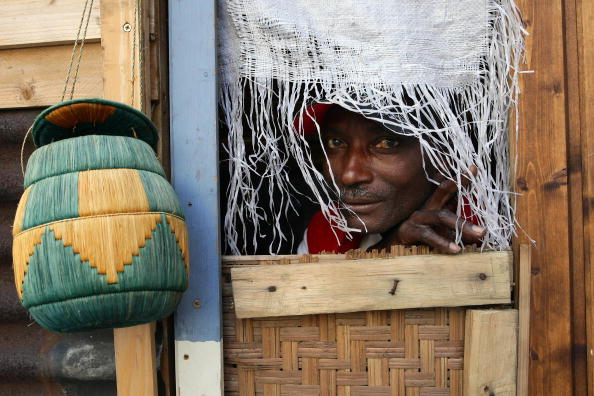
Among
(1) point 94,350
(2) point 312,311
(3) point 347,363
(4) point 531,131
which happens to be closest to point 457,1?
(4) point 531,131

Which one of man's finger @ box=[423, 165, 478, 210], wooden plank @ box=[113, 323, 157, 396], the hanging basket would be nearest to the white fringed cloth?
man's finger @ box=[423, 165, 478, 210]

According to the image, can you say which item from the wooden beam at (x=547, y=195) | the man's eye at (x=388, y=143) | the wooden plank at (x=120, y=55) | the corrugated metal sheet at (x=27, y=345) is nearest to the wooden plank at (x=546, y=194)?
the wooden beam at (x=547, y=195)

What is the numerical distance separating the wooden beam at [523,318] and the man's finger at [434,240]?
192 mm

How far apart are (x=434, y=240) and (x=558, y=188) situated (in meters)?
0.39

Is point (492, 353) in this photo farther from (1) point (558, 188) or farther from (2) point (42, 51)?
(2) point (42, 51)

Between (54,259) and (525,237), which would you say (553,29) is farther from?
(54,259)

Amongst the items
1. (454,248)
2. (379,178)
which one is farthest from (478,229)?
(379,178)

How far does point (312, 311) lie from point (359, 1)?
2.90 ft

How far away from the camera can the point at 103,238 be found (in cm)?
121

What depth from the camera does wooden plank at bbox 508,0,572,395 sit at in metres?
1.58

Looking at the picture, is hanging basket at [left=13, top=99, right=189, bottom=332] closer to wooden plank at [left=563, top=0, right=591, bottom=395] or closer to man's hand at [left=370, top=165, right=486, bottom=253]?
man's hand at [left=370, top=165, right=486, bottom=253]

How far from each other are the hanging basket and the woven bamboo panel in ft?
1.27

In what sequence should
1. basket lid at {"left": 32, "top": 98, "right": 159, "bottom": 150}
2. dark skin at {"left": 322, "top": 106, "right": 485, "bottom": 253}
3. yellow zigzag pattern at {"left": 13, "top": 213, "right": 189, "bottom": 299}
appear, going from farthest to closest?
1. dark skin at {"left": 322, "top": 106, "right": 485, "bottom": 253}
2. basket lid at {"left": 32, "top": 98, "right": 159, "bottom": 150}
3. yellow zigzag pattern at {"left": 13, "top": 213, "right": 189, "bottom": 299}

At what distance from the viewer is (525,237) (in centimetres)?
158
